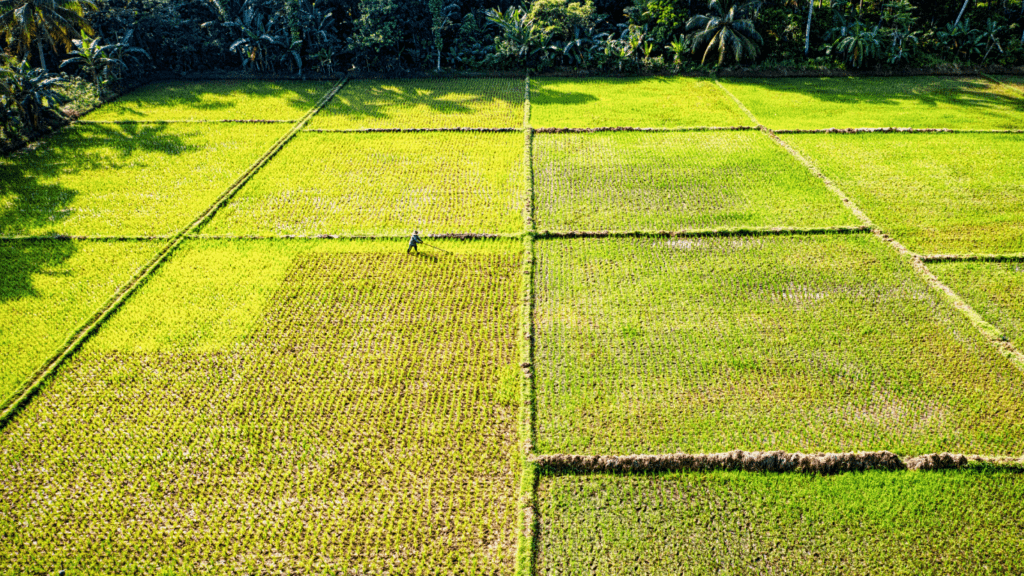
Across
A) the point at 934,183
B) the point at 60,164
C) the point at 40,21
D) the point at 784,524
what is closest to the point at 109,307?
the point at 60,164

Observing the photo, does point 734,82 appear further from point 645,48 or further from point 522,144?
point 522,144

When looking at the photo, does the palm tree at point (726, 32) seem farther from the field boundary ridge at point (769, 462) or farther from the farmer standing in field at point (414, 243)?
the field boundary ridge at point (769, 462)

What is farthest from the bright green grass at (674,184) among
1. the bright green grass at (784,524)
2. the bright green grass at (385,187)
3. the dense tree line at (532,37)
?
the dense tree line at (532,37)

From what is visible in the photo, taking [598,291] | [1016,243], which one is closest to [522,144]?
[598,291]

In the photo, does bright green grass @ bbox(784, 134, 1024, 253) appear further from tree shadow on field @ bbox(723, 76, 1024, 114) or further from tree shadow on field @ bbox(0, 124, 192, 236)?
tree shadow on field @ bbox(0, 124, 192, 236)

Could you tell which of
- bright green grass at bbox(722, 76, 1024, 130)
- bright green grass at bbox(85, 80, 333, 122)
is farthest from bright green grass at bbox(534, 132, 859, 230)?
bright green grass at bbox(85, 80, 333, 122)
